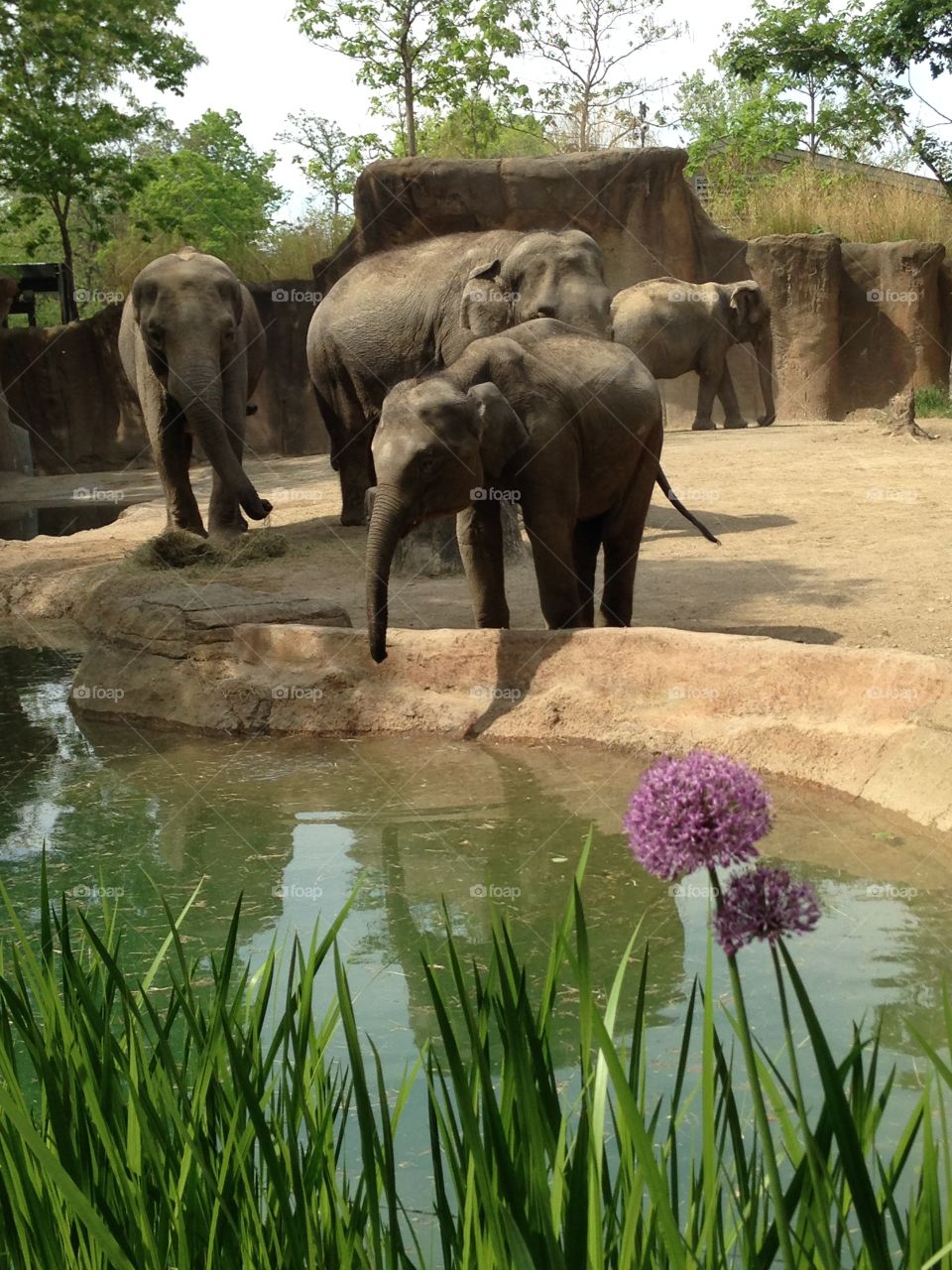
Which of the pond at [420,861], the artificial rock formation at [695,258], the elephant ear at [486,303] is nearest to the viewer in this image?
the pond at [420,861]

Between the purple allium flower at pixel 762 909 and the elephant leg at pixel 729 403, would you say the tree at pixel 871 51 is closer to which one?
the elephant leg at pixel 729 403

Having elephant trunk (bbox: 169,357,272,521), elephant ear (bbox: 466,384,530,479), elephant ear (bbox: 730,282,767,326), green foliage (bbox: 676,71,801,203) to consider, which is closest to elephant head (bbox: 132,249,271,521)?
elephant trunk (bbox: 169,357,272,521)

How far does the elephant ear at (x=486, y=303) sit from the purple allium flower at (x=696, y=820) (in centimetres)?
933

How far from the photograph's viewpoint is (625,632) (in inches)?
263

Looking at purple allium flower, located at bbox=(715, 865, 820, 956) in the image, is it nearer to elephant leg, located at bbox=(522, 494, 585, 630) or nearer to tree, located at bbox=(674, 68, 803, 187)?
elephant leg, located at bbox=(522, 494, 585, 630)

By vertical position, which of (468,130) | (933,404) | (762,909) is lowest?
(762,909)

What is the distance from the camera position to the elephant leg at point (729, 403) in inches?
819

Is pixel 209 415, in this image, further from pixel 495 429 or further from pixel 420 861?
pixel 420 861

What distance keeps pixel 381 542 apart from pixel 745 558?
4.57m

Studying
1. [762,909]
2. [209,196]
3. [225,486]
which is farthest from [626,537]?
[209,196]

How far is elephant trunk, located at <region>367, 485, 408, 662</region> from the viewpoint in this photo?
6.50 m

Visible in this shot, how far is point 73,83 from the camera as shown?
2969 cm

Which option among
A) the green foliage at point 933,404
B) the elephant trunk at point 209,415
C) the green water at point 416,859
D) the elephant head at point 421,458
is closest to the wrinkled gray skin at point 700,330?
the green foliage at point 933,404

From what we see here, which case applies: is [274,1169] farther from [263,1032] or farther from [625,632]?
[625,632]
